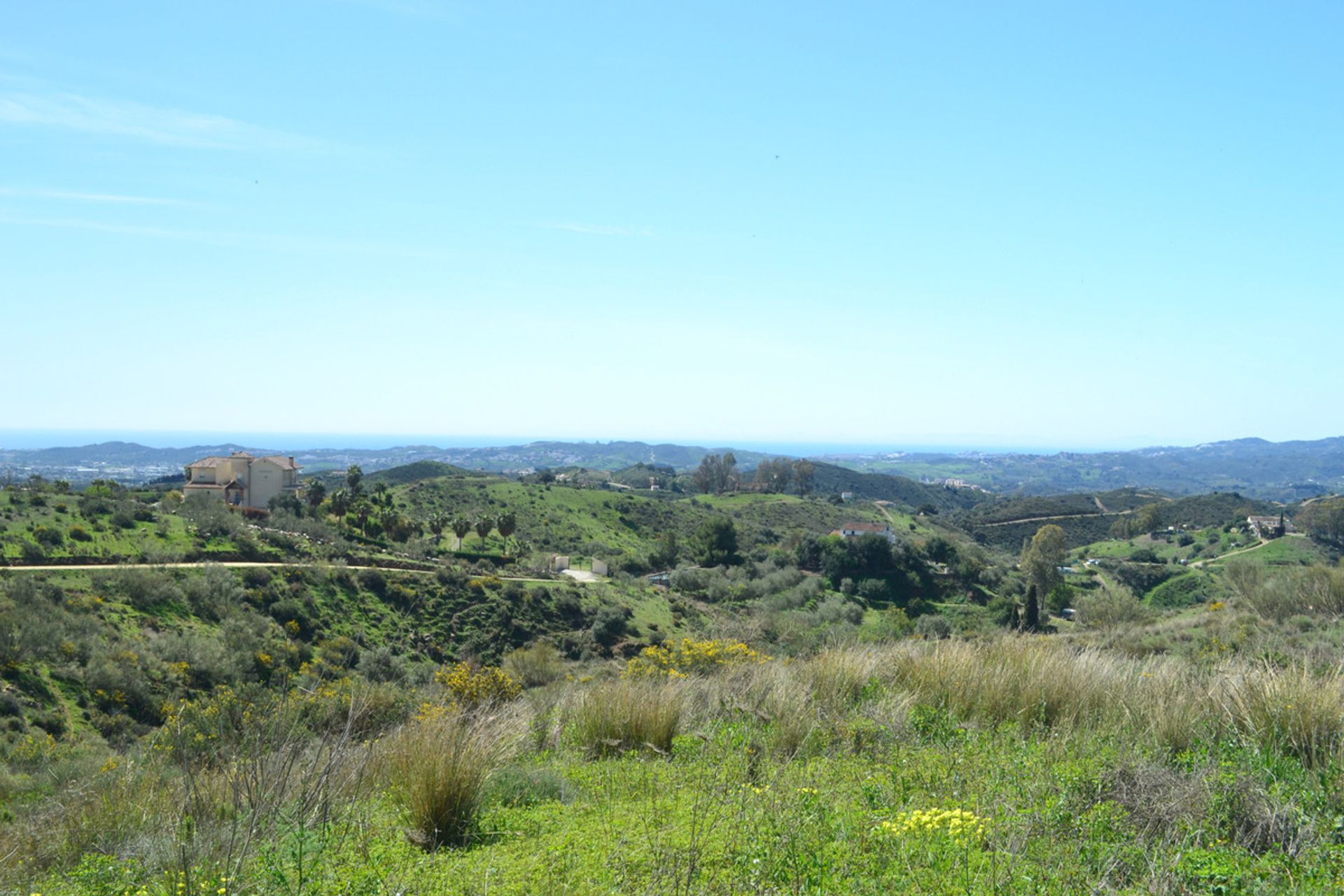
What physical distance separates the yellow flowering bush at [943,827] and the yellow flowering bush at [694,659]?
5.71m

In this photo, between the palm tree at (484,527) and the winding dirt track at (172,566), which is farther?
the palm tree at (484,527)

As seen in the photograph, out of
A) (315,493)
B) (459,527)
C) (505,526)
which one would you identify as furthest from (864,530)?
(315,493)

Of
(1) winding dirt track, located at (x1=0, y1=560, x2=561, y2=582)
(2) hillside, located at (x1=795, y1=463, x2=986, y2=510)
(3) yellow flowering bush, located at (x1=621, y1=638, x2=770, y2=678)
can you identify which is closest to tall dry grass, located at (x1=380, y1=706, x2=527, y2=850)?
(3) yellow flowering bush, located at (x1=621, y1=638, x2=770, y2=678)

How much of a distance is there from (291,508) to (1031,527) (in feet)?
294

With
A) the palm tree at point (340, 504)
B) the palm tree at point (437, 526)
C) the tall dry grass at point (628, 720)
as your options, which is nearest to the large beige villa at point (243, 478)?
the palm tree at point (340, 504)

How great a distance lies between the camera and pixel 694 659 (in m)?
10.8

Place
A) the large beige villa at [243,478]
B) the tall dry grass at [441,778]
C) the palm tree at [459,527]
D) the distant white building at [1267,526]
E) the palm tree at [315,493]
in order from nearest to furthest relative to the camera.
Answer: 1. the tall dry grass at [441,778]
2. the palm tree at [459,527]
3. the palm tree at [315,493]
4. the large beige villa at [243,478]
5. the distant white building at [1267,526]

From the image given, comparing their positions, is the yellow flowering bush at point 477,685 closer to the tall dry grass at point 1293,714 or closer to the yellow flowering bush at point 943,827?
the yellow flowering bush at point 943,827

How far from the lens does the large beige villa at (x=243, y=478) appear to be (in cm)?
5847

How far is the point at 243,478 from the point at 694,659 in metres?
60.3

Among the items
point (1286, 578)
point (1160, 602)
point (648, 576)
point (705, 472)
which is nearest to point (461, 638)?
point (648, 576)

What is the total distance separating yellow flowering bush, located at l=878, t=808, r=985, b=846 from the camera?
11.5 feet

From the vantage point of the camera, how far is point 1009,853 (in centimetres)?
326

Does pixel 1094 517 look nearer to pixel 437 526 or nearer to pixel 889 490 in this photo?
pixel 889 490
